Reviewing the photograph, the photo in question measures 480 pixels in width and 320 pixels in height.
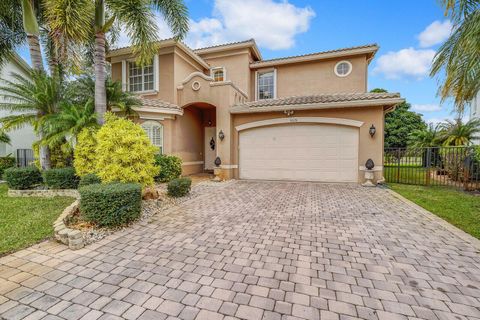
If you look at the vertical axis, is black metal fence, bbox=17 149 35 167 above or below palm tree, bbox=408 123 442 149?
below

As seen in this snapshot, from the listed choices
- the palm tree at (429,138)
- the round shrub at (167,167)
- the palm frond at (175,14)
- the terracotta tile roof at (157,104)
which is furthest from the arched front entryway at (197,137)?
the palm tree at (429,138)

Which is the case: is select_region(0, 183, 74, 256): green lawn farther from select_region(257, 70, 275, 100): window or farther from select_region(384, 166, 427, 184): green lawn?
select_region(384, 166, 427, 184): green lawn

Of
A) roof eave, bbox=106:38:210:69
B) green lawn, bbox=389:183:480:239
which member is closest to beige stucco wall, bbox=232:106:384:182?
green lawn, bbox=389:183:480:239

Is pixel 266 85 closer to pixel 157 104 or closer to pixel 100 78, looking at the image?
pixel 157 104

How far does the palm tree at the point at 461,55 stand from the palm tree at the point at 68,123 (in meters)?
9.96

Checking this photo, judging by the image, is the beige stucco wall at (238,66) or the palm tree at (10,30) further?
the beige stucco wall at (238,66)

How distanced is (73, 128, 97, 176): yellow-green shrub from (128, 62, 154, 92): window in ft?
21.7

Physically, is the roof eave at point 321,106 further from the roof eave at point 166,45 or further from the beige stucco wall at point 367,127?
the roof eave at point 166,45

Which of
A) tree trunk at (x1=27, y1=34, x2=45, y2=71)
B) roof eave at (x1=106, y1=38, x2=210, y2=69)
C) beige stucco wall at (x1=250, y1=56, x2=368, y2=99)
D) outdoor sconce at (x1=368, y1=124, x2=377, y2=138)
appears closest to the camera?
tree trunk at (x1=27, y1=34, x2=45, y2=71)

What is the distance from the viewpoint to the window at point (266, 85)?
15.4 m

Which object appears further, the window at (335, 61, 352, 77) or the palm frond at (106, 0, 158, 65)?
the window at (335, 61, 352, 77)

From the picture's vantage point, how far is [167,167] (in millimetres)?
10773

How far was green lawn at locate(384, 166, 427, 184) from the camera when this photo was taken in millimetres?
11352

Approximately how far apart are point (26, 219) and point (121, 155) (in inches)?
102
